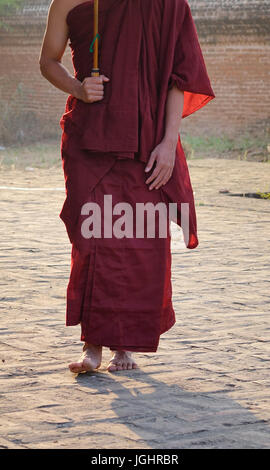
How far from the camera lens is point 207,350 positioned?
14.6 feet

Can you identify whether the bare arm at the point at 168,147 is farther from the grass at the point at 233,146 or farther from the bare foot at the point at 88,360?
the grass at the point at 233,146

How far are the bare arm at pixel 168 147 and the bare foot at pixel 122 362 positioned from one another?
77 centimetres

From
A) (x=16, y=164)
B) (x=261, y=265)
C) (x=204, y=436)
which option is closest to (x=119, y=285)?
(x=204, y=436)

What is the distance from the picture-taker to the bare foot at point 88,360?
403 cm

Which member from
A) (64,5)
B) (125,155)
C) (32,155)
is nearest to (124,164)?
(125,155)

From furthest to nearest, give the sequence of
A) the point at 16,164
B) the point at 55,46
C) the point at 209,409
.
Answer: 1. the point at 16,164
2. the point at 55,46
3. the point at 209,409

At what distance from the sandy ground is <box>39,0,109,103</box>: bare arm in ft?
4.01

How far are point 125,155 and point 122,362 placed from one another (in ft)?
3.05

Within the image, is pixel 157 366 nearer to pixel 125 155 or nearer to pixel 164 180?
pixel 164 180

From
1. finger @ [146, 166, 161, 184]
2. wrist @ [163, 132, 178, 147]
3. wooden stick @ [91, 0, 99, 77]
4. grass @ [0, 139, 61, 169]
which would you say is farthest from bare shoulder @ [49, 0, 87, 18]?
grass @ [0, 139, 61, 169]

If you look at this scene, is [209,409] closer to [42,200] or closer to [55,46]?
[55,46]

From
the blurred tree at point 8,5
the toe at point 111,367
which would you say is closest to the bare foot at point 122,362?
the toe at point 111,367
